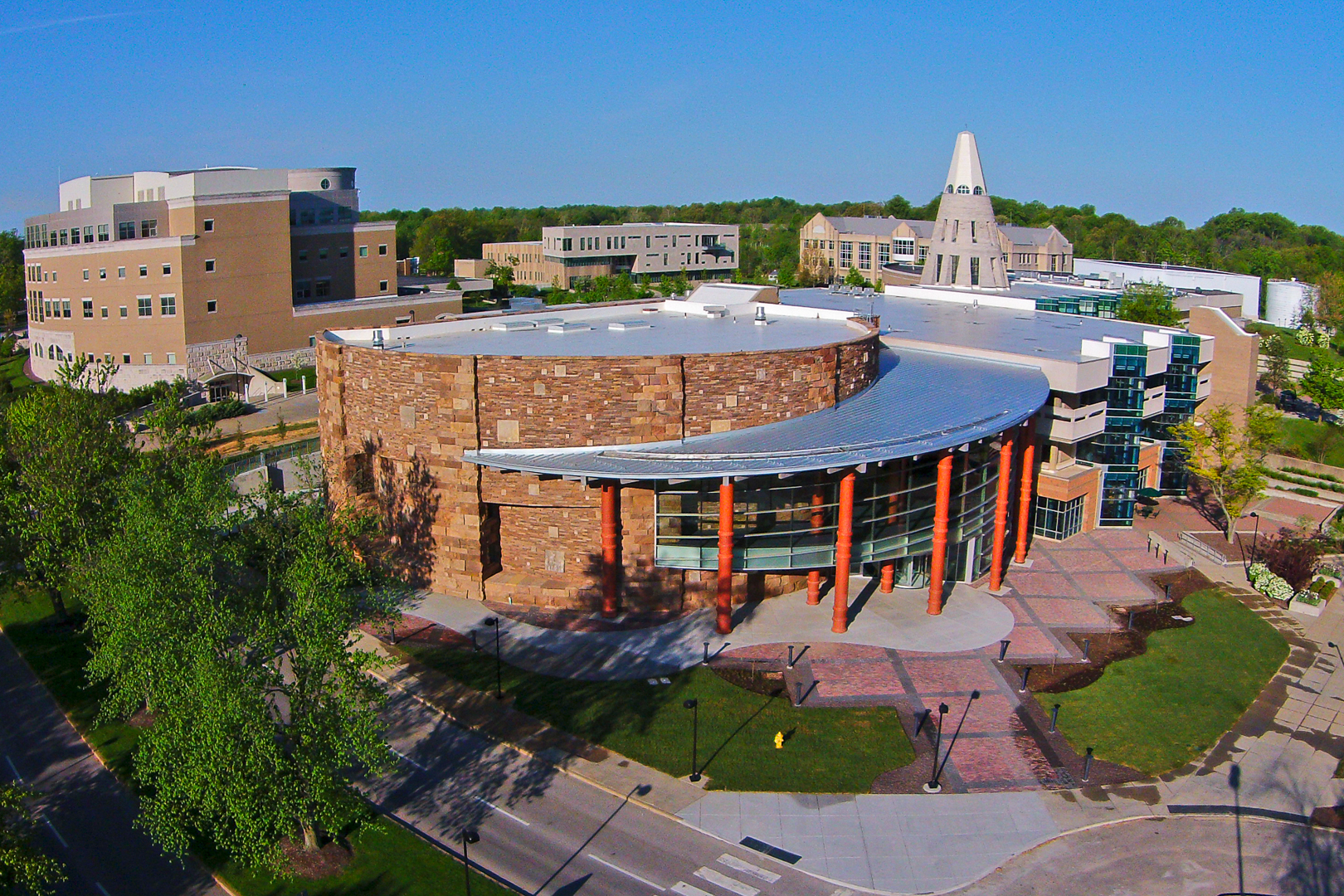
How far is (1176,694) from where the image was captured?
37844mm

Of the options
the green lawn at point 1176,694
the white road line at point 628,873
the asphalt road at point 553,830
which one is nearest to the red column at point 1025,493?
the green lawn at point 1176,694

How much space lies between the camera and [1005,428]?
42.5 metres

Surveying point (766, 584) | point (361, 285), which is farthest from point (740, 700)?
point (361, 285)

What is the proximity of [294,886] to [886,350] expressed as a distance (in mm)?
43492

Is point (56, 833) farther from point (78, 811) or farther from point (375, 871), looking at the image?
point (375, 871)

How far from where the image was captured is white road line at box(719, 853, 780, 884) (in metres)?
27.4


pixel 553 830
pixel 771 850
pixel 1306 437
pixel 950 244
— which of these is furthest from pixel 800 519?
pixel 1306 437

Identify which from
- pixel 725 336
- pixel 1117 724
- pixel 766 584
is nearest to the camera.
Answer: pixel 1117 724

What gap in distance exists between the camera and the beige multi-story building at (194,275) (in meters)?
82.8

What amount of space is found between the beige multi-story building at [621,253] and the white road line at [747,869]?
11184cm

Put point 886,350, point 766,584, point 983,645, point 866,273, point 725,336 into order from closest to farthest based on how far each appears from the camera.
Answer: point 983,645, point 766,584, point 725,336, point 886,350, point 866,273

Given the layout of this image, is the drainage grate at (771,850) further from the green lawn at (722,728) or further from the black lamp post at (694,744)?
the black lamp post at (694,744)

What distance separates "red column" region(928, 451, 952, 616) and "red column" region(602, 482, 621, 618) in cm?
1265

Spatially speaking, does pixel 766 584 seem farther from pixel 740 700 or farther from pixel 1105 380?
pixel 1105 380
